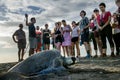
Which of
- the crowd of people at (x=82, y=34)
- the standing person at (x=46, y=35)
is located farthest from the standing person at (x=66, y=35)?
the standing person at (x=46, y=35)

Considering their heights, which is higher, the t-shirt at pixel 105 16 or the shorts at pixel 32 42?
the t-shirt at pixel 105 16

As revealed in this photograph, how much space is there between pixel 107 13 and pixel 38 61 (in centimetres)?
580

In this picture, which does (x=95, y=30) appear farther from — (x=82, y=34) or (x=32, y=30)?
(x=32, y=30)

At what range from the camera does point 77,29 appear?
15.2m

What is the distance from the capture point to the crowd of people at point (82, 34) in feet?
41.9

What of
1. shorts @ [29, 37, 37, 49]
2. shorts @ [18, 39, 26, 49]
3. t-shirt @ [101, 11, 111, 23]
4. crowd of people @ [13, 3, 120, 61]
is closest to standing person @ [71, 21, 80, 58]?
crowd of people @ [13, 3, 120, 61]

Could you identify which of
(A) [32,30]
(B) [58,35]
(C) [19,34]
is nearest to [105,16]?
(B) [58,35]

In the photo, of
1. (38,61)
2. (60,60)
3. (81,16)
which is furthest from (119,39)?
(38,61)

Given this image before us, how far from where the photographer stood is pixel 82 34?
555 inches

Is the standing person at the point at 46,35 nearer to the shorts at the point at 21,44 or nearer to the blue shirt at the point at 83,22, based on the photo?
the shorts at the point at 21,44

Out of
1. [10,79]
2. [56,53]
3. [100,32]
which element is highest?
[100,32]

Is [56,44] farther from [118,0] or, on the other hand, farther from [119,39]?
[118,0]

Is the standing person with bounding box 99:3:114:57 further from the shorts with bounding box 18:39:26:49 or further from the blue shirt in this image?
the shorts with bounding box 18:39:26:49

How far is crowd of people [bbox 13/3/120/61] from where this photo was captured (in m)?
→ 12.8
